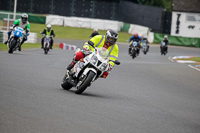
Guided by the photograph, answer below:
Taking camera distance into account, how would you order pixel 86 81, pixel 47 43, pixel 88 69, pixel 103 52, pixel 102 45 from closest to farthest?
pixel 86 81 → pixel 88 69 → pixel 103 52 → pixel 102 45 → pixel 47 43

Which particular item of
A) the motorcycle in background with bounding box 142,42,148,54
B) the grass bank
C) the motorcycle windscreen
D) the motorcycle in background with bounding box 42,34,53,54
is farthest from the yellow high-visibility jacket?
the grass bank

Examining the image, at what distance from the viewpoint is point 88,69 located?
9969 mm

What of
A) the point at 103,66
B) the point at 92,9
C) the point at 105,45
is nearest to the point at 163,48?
the point at 92,9

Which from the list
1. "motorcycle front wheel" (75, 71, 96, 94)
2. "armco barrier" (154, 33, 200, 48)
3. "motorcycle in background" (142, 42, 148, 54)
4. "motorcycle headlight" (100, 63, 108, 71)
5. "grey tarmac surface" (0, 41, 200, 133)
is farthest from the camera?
"armco barrier" (154, 33, 200, 48)

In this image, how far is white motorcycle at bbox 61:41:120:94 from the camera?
9903 millimetres

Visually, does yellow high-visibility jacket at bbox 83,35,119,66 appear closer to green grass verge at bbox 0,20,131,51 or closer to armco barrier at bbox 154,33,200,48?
green grass verge at bbox 0,20,131,51

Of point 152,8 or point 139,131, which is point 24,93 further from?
point 152,8

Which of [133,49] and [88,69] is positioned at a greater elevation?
[88,69]

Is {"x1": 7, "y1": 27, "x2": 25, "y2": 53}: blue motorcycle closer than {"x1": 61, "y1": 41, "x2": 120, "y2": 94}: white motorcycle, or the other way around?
{"x1": 61, "y1": 41, "x2": 120, "y2": 94}: white motorcycle

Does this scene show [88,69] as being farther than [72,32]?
No

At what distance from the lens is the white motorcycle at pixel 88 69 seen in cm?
990

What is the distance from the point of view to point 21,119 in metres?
6.54

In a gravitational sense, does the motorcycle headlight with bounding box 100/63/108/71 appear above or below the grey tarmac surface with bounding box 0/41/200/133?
above

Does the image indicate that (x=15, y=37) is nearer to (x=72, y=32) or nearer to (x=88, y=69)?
(x=88, y=69)
